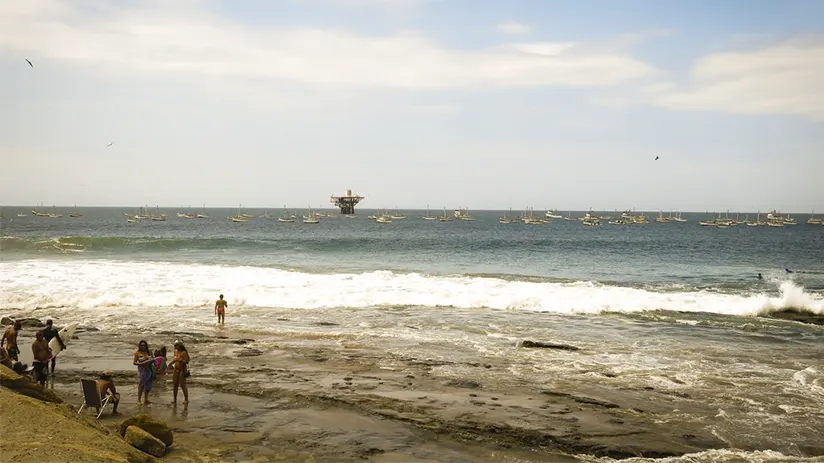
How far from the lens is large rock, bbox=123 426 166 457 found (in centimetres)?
945

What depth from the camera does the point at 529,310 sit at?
86.9 ft

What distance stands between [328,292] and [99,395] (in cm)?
1811

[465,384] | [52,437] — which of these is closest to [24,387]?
[52,437]

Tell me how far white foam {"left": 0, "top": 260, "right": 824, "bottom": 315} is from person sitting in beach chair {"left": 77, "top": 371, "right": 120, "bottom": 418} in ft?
48.2

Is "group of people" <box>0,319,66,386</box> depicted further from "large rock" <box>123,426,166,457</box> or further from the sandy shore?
"large rock" <box>123,426,166,457</box>

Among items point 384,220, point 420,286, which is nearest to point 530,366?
point 420,286

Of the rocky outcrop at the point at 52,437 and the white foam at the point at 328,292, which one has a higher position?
the rocky outcrop at the point at 52,437

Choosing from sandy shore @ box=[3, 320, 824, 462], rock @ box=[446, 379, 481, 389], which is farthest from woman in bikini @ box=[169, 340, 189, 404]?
rock @ box=[446, 379, 481, 389]

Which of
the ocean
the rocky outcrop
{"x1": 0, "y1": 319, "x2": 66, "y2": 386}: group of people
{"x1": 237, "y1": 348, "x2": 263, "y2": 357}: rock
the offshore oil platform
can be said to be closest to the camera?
the rocky outcrop

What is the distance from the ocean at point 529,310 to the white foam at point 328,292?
11 cm

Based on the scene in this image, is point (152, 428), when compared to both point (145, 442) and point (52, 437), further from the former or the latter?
point (52, 437)

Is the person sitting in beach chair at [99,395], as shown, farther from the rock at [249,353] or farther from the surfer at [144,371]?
the rock at [249,353]

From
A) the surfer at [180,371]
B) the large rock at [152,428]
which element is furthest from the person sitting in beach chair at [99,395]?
the large rock at [152,428]

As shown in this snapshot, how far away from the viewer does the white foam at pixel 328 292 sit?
Answer: 86.9 ft
